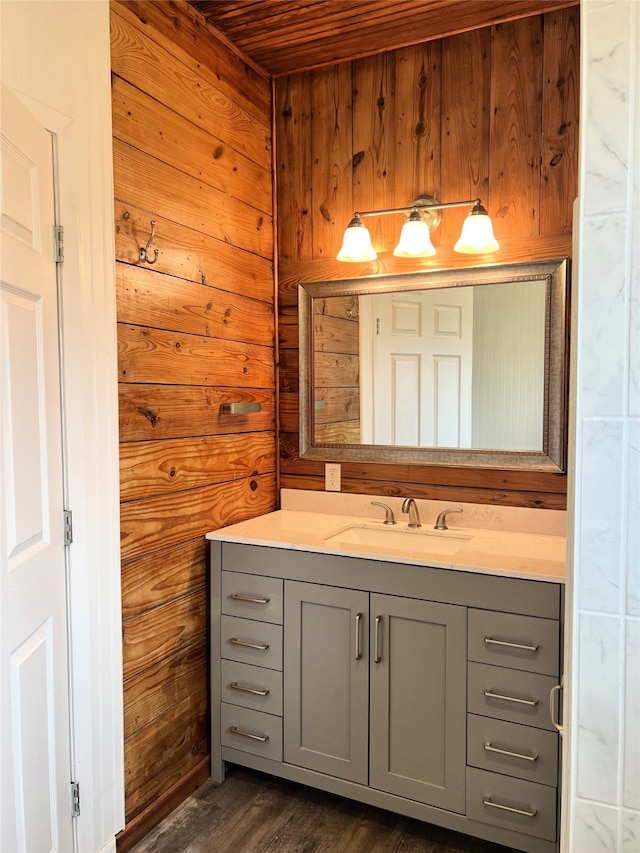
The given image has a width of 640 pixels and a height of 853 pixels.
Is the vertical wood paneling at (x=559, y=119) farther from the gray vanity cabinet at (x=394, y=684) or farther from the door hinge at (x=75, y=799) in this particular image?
the door hinge at (x=75, y=799)

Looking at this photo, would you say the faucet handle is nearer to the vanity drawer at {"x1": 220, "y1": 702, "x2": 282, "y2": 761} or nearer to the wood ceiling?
the vanity drawer at {"x1": 220, "y1": 702, "x2": 282, "y2": 761}

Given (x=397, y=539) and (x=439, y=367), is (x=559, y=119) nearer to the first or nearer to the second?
(x=439, y=367)

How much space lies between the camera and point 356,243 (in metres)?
2.34

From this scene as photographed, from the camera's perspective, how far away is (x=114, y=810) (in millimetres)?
1820

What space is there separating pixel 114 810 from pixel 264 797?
56cm

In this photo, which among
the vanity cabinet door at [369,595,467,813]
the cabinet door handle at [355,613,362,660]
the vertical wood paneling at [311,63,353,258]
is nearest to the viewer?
the vanity cabinet door at [369,595,467,813]

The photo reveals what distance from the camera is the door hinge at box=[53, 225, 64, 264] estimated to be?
162cm

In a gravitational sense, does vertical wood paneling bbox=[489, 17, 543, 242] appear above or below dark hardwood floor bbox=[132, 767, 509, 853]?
above

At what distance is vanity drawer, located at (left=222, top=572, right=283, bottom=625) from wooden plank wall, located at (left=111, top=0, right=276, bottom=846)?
0.12 meters

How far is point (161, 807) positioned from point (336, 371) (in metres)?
1.65

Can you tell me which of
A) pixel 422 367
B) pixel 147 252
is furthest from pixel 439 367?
pixel 147 252

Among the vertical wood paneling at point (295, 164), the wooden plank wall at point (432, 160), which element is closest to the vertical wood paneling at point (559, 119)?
the wooden plank wall at point (432, 160)

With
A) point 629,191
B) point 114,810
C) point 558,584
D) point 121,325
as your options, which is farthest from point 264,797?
point 629,191

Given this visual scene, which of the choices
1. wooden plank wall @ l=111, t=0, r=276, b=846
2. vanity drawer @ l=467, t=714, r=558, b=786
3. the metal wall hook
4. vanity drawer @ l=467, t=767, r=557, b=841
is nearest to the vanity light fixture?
wooden plank wall @ l=111, t=0, r=276, b=846
